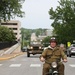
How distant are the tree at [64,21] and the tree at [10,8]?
49749mm

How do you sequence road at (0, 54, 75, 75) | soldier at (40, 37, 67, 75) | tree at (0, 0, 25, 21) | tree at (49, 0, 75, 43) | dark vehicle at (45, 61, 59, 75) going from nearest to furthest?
1. dark vehicle at (45, 61, 59, 75)
2. soldier at (40, 37, 67, 75)
3. road at (0, 54, 75, 75)
4. tree at (0, 0, 25, 21)
5. tree at (49, 0, 75, 43)

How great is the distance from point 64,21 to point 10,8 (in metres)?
54.4

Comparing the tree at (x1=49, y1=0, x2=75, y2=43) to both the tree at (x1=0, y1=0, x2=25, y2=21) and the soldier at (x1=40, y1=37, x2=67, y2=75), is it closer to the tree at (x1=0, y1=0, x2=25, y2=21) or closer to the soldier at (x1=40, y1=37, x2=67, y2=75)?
the tree at (x1=0, y1=0, x2=25, y2=21)

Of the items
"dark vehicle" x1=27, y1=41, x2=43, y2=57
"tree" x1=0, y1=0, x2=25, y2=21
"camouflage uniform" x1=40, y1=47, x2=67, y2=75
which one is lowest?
"dark vehicle" x1=27, y1=41, x2=43, y2=57

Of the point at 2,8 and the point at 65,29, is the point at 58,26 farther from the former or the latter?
the point at 2,8

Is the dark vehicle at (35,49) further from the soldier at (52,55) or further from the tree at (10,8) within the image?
the soldier at (52,55)

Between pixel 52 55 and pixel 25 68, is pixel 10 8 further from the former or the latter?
pixel 52 55

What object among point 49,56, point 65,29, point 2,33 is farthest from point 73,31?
point 49,56

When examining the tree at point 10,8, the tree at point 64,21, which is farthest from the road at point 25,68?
the tree at point 64,21

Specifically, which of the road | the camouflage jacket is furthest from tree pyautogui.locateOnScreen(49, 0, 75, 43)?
the camouflage jacket

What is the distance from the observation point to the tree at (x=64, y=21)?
291 feet

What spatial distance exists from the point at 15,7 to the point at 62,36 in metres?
54.4

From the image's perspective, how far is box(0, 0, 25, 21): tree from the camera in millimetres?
36903

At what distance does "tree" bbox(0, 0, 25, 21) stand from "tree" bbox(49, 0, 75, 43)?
163 feet
